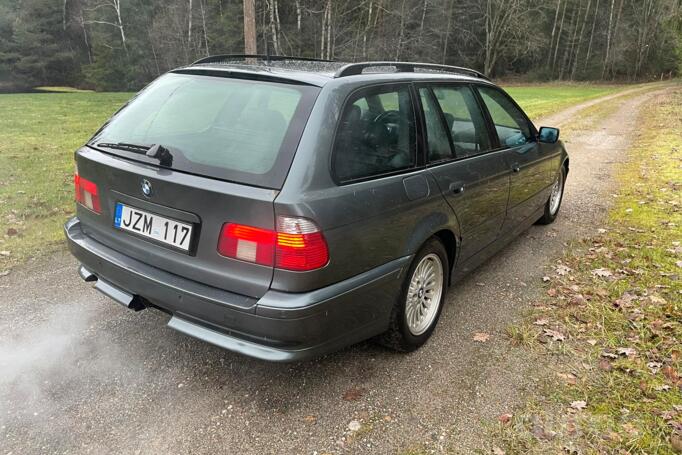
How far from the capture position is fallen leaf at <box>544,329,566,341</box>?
340 cm

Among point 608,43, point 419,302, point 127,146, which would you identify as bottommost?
point 419,302

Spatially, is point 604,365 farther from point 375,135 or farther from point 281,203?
point 281,203

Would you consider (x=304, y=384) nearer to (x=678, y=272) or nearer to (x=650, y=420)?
(x=650, y=420)

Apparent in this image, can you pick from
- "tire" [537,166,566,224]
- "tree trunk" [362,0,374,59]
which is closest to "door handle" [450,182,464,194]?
"tire" [537,166,566,224]

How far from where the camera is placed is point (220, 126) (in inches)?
103

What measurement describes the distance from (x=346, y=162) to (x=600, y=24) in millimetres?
64549

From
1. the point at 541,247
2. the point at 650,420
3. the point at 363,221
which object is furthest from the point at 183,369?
the point at 541,247

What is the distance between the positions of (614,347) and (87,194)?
3.58m

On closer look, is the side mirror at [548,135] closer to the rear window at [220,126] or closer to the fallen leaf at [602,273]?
the fallen leaf at [602,273]

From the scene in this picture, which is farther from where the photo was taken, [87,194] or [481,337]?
[481,337]

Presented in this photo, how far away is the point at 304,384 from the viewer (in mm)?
2881

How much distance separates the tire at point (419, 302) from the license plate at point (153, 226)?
4.22 feet

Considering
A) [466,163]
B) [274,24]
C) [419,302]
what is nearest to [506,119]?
[466,163]

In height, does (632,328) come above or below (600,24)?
below
